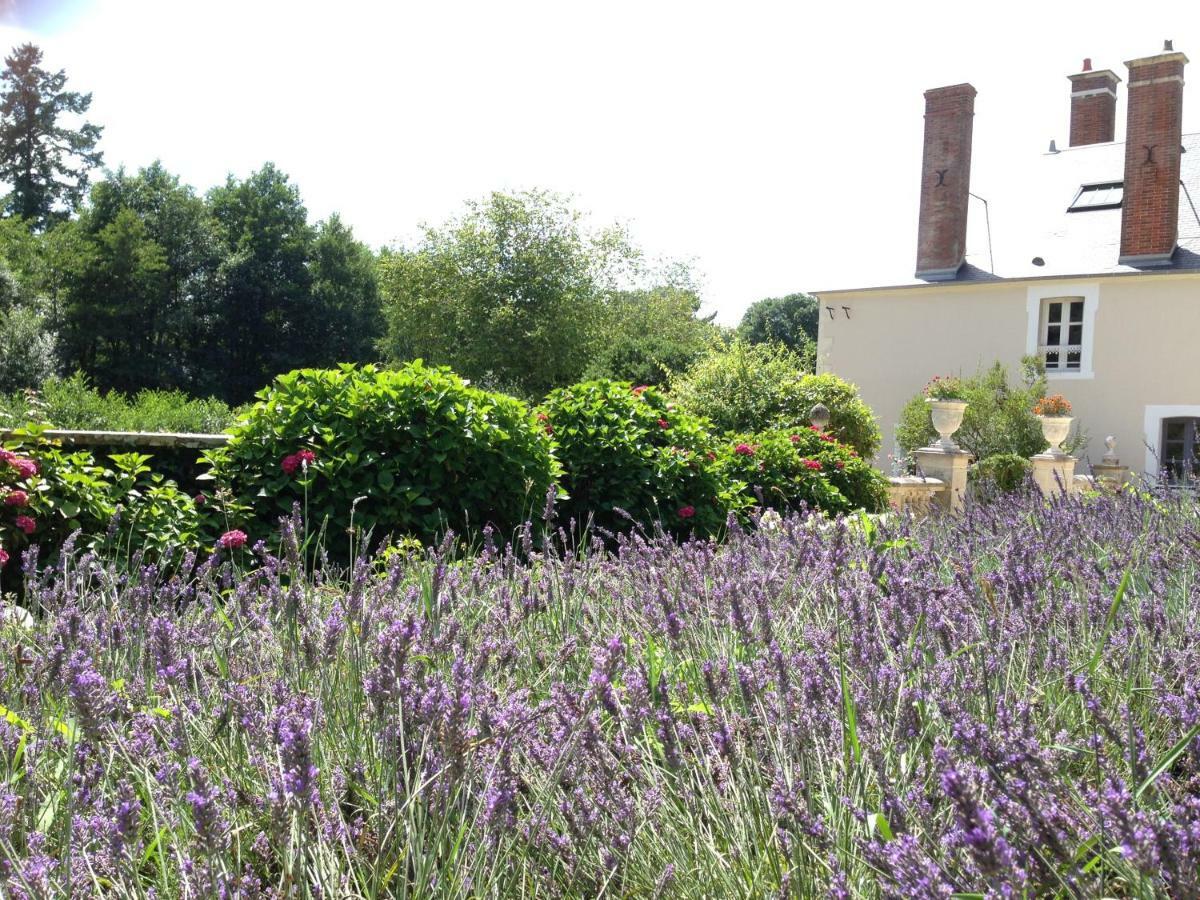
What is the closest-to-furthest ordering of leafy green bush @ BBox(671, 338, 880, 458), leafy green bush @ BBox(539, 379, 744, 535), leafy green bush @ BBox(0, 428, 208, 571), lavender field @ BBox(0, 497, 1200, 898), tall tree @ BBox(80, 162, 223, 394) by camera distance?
lavender field @ BBox(0, 497, 1200, 898), leafy green bush @ BBox(0, 428, 208, 571), leafy green bush @ BBox(539, 379, 744, 535), leafy green bush @ BBox(671, 338, 880, 458), tall tree @ BBox(80, 162, 223, 394)

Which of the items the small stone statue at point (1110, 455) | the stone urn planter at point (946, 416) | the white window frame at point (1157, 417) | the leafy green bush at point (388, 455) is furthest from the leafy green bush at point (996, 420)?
the leafy green bush at point (388, 455)

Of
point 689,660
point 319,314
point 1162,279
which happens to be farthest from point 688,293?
point 689,660

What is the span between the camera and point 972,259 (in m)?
20.1

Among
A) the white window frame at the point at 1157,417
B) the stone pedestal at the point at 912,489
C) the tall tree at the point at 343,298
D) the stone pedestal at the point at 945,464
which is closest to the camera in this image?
the stone pedestal at the point at 912,489

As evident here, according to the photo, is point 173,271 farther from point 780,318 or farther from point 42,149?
point 780,318

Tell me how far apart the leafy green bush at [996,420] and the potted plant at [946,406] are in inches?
7.2

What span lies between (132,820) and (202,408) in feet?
57.6

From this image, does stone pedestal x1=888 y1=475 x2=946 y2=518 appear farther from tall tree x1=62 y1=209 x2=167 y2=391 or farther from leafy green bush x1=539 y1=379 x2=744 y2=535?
tall tree x1=62 y1=209 x2=167 y2=391

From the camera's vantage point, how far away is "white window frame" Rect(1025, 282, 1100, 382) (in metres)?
18.4

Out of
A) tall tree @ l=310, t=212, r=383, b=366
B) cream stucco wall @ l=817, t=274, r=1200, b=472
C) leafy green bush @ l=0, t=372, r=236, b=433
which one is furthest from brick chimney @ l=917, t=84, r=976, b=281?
tall tree @ l=310, t=212, r=383, b=366

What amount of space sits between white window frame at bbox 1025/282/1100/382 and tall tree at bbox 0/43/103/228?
29.9 metres

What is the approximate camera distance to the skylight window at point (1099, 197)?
19.5 m

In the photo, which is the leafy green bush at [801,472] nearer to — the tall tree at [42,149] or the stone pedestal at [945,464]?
the stone pedestal at [945,464]

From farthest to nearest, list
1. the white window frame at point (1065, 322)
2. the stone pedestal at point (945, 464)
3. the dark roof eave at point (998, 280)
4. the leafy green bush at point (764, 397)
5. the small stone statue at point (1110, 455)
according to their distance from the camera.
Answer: the white window frame at point (1065, 322) < the dark roof eave at point (998, 280) < the small stone statue at point (1110, 455) < the leafy green bush at point (764, 397) < the stone pedestal at point (945, 464)
